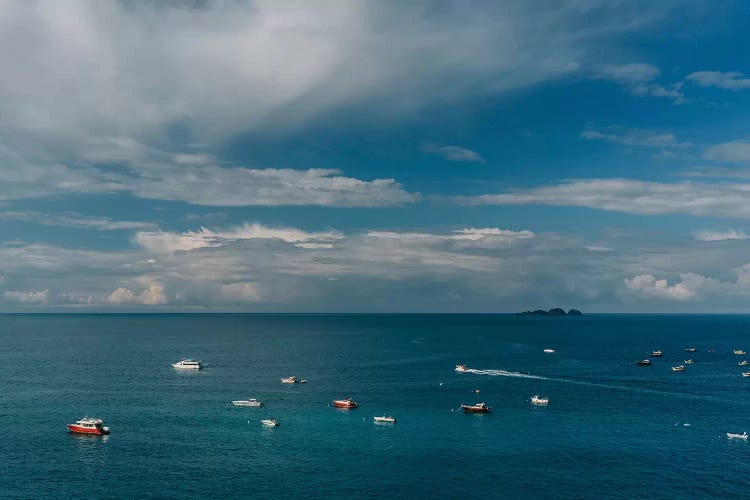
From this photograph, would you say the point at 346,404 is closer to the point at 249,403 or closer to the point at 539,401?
the point at 249,403

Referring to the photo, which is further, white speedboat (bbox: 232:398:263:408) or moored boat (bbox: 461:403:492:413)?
white speedboat (bbox: 232:398:263:408)

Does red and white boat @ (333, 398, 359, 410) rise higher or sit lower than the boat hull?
higher

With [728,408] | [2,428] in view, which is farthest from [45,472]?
[728,408]

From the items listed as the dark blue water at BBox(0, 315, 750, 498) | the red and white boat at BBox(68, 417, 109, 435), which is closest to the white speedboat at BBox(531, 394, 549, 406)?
the dark blue water at BBox(0, 315, 750, 498)

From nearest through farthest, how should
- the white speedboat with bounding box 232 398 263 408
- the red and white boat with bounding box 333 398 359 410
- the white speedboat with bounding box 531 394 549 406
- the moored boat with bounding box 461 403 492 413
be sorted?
the moored boat with bounding box 461 403 492 413 < the red and white boat with bounding box 333 398 359 410 < the white speedboat with bounding box 232 398 263 408 < the white speedboat with bounding box 531 394 549 406

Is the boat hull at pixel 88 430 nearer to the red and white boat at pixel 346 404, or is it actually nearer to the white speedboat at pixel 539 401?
the red and white boat at pixel 346 404

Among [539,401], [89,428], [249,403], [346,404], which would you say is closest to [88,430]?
[89,428]

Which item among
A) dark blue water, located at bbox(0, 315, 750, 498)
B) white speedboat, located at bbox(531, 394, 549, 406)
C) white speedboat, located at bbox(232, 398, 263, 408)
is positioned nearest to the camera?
dark blue water, located at bbox(0, 315, 750, 498)

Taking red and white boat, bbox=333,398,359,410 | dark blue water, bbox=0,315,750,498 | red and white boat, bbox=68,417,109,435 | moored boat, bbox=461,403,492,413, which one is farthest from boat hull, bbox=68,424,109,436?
moored boat, bbox=461,403,492,413

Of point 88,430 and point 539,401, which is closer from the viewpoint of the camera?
point 88,430

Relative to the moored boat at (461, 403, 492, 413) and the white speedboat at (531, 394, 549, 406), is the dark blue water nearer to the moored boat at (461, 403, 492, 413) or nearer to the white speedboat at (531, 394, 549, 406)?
the white speedboat at (531, 394, 549, 406)

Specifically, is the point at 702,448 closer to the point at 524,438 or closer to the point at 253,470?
the point at 524,438
